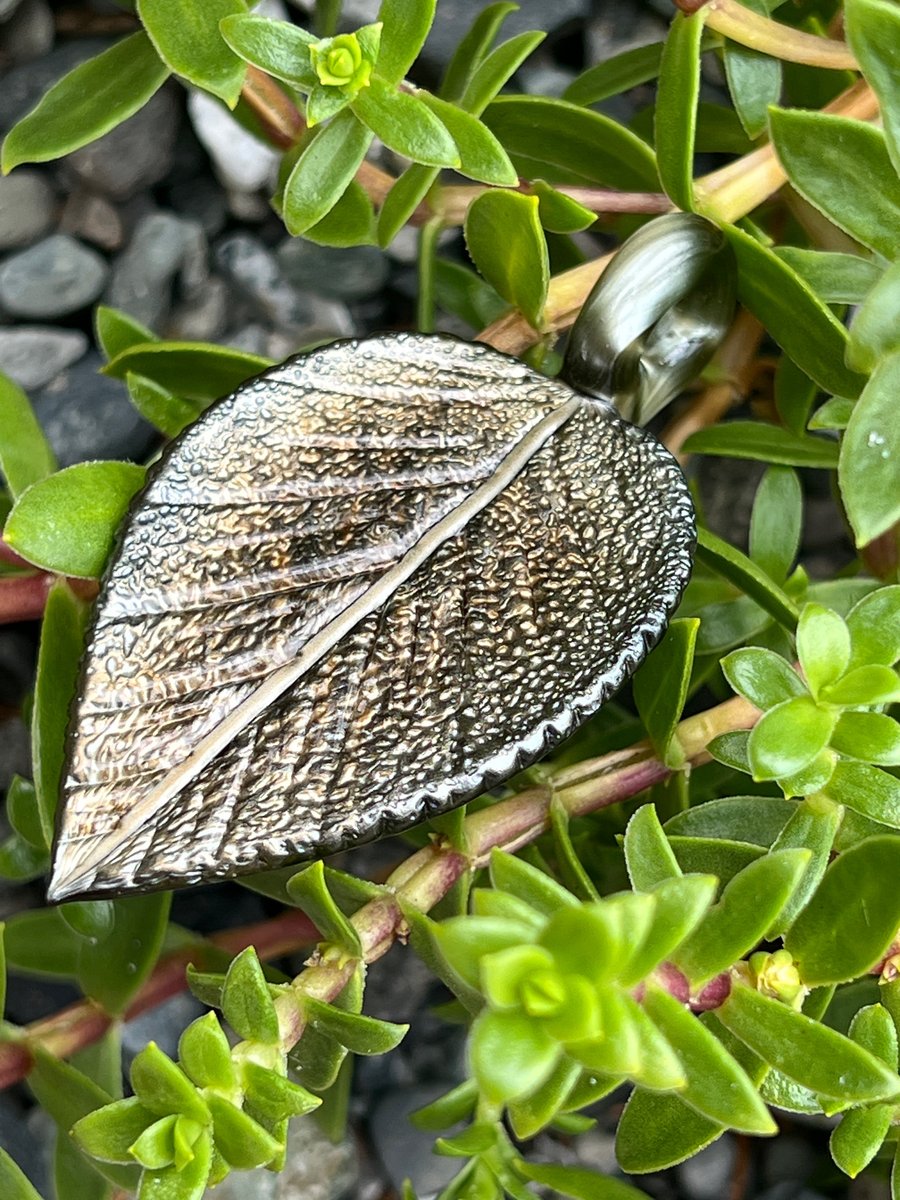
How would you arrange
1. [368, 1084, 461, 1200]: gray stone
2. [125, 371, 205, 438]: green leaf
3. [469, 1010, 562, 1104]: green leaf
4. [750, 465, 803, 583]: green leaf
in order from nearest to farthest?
[469, 1010, 562, 1104]: green leaf, [125, 371, 205, 438]: green leaf, [750, 465, 803, 583]: green leaf, [368, 1084, 461, 1200]: gray stone

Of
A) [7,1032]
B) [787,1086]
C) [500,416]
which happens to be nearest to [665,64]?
[500,416]

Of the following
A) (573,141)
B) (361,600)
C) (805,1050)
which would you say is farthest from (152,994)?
(573,141)

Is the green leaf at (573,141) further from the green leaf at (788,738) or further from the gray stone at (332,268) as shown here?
the green leaf at (788,738)

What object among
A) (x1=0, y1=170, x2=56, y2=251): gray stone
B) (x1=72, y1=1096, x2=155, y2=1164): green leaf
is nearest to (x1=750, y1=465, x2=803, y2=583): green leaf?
(x1=72, y1=1096, x2=155, y2=1164): green leaf

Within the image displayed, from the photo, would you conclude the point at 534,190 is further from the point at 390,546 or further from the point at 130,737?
the point at 130,737

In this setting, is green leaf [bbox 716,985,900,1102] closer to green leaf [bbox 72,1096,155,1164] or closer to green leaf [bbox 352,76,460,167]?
green leaf [bbox 72,1096,155,1164]

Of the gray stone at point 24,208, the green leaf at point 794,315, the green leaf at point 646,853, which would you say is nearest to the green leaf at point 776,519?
the green leaf at point 794,315
